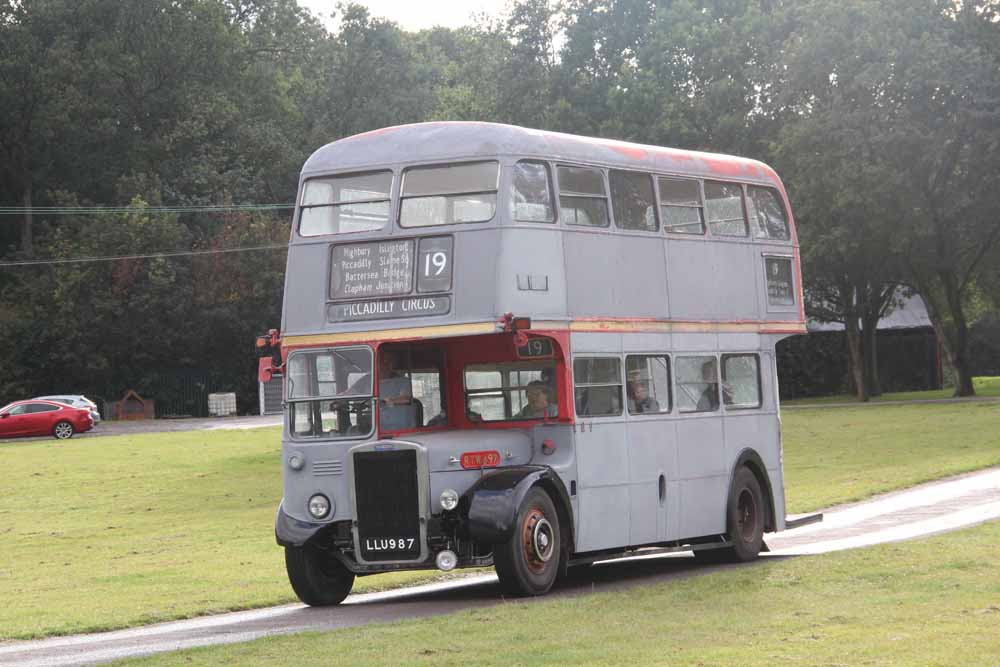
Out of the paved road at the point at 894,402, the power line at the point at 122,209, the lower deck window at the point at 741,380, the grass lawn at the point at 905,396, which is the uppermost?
the power line at the point at 122,209

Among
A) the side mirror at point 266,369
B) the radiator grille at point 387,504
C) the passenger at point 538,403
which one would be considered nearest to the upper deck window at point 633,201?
the passenger at point 538,403

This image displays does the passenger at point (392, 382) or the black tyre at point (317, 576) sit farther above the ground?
the passenger at point (392, 382)

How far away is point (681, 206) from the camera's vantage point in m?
19.4

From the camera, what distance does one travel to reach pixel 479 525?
15703 mm

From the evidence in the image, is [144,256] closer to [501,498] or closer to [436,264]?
[436,264]

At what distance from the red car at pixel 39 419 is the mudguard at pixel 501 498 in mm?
47351

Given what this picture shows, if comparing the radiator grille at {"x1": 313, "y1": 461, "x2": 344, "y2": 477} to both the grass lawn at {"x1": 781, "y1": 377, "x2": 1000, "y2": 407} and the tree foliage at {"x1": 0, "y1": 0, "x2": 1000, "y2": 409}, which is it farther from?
the grass lawn at {"x1": 781, "y1": 377, "x2": 1000, "y2": 407}

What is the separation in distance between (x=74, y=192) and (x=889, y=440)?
171 feet

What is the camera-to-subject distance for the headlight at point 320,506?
16.6 metres

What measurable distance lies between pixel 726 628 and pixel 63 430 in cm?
5176

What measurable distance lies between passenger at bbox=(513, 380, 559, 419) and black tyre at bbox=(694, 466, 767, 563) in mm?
3601

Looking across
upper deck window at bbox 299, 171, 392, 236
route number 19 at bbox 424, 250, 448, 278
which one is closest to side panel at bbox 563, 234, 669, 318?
route number 19 at bbox 424, 250, 448, 278

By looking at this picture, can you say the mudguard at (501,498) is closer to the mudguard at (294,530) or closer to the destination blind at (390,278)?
the mudguard at (294,530)

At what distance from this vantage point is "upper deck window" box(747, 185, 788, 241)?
2098cm
